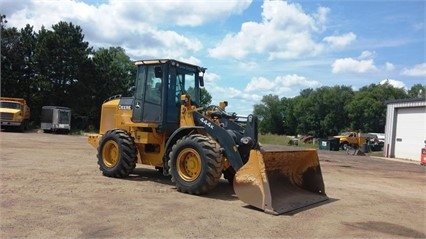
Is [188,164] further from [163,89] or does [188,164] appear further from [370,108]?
[370,108]

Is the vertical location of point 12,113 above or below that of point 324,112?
below

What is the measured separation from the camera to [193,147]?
915 centimetres

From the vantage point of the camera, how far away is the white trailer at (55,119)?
3722 cm

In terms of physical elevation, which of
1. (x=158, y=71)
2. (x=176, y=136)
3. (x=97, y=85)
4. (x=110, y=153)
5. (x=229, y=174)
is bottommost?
(x=229, y=174)

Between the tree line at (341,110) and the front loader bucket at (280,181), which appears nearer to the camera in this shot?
the front loader bucket at (280,181)

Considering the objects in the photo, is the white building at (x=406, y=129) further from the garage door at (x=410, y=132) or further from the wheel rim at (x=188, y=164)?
the wheel rim at (x=188, y=164)

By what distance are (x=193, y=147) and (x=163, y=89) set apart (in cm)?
207

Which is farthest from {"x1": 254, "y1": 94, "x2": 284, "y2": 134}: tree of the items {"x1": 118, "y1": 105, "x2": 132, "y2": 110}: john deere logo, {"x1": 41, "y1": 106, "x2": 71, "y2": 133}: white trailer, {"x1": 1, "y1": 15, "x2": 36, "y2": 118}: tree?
{"x1": 118, "y1": 105, "x2": 132, "y2": 110}: john deere logo

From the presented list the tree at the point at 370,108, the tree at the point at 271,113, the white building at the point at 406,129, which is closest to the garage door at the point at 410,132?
the white building at the point at 406,129

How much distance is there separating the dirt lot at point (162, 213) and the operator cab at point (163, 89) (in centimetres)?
160

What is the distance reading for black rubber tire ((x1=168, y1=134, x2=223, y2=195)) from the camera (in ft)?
28.9

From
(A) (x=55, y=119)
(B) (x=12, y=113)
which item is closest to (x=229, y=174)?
(B) (x=12, y=113)

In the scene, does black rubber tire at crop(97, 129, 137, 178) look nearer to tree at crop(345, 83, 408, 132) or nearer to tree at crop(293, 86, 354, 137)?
tree at crop(345, 83, 408, 132)

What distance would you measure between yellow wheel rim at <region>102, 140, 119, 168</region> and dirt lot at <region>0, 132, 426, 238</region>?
433 millimetres
